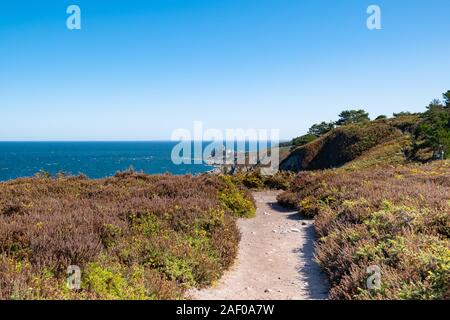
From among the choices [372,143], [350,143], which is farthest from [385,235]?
[350,143]

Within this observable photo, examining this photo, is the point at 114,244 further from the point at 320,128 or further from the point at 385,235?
the point at 320,128

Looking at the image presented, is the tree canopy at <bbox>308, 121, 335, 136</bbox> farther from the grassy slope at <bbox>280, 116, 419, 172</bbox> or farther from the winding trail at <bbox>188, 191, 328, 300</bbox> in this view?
the winding trail at <bbox>188, 191, 328, 300</bbox>

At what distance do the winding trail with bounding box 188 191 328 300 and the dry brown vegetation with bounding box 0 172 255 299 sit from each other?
43cm

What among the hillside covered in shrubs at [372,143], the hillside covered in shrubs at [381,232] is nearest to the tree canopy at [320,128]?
the hillside covered in shrubs at [372,143]

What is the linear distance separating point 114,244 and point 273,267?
4005mm

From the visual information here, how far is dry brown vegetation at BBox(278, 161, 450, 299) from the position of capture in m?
5.95

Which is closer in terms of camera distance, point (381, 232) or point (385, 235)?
point (385, 235)

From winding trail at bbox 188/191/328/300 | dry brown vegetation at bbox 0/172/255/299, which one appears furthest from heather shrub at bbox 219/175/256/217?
dry brown vegetation at bbox 0/172/255/299

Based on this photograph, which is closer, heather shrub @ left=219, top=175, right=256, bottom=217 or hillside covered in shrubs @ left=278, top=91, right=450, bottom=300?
hillside covered in shrubs @ left=278, top=91, right=450, bottom=300

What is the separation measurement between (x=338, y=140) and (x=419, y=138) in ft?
49.8

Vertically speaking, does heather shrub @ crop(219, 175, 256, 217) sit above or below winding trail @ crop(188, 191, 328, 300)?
above

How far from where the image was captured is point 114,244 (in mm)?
8414
